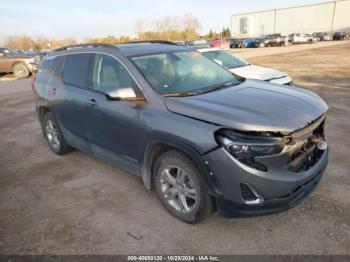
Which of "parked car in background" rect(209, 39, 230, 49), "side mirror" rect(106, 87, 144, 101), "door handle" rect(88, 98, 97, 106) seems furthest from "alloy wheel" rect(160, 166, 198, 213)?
"parked car in background" rect(209, 39, 230, 49)

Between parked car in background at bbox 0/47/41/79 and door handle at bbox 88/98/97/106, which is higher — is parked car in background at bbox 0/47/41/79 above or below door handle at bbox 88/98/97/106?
below

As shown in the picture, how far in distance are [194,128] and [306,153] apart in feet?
3.69

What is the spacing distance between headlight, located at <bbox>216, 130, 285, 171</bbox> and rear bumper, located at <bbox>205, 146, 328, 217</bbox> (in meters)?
0.06

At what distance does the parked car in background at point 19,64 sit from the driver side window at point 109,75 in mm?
14879

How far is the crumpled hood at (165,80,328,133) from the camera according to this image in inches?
104

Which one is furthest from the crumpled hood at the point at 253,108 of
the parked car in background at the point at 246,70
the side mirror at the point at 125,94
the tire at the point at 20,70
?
the tire at the point at 20,70

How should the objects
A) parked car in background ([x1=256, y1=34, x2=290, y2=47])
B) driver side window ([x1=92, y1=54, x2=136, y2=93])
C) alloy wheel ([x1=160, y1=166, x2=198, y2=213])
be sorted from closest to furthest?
alloy wheel ([x1=160, y1=166, x2=198, y2=213]), driver side window ([x1=92, y1=54, x2=136, y2=93]), parked car in background ([x1=256, y1=34, x2=290, y2=47])

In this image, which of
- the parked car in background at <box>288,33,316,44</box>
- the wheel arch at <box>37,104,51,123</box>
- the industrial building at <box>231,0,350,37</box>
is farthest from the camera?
the industrial building at <box>231,0,350,37</box>

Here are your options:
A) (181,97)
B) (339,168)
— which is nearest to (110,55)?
(181,97)

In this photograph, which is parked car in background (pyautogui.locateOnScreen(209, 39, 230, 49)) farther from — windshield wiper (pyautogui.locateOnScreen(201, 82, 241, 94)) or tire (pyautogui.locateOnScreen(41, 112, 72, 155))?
windshield wiper (pyautogui.locateOnScreen(201, 82, 241, 94))

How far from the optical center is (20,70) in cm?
1747

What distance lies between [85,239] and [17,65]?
17058 mm

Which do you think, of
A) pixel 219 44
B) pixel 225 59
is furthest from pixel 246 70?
pixel 219 44

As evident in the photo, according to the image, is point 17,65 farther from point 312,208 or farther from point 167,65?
point 312,208
